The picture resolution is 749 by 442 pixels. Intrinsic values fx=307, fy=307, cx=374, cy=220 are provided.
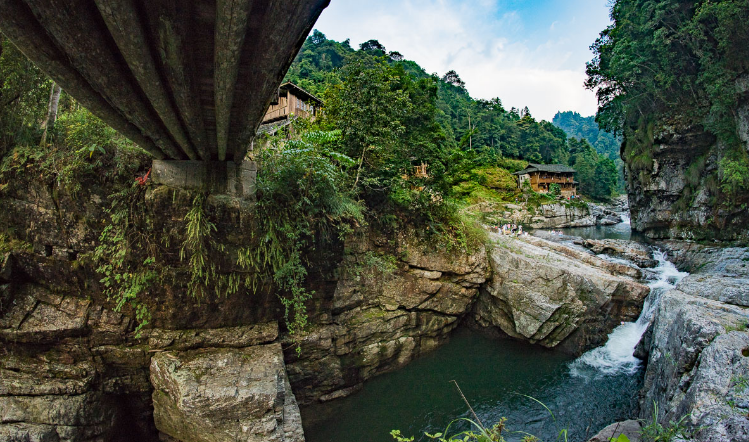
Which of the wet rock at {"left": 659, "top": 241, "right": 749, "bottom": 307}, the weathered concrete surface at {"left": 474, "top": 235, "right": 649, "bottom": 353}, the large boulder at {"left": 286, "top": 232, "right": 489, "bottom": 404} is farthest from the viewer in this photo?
the weathered concrete surface at {"left": 474, "top": 235, "right": 649, "bottom": 353}

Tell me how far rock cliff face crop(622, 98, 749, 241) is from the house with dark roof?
22.0 meters

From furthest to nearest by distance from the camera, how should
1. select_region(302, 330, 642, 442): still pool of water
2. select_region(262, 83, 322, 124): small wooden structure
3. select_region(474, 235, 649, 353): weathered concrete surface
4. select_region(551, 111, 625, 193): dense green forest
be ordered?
select_region(551, 111, 625, 193): dense green forest < select_region(262, 83, 322, 124): small wooden structure < select_region(474, 235, 649, 353): weathered concrete surface < select_region(302, 330, 642, 442): still pool of water

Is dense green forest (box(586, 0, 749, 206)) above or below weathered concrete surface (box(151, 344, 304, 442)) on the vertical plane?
above

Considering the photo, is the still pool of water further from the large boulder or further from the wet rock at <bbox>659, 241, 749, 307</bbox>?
the wet rock at <bbox>659, 241, 749, 307</bbox>

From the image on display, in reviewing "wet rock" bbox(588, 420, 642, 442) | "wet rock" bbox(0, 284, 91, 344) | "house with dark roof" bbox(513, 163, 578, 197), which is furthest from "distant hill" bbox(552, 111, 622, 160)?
"wet rock" bbox(0, 284, 91, 344)

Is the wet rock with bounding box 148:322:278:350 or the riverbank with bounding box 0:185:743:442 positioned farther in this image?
the wet rock with bounding box 148:322:278:350

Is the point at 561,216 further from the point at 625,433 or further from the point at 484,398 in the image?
the point at 625,433

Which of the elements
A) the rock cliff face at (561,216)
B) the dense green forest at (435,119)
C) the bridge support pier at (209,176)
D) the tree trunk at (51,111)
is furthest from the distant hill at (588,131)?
the tree trunk at (51,111)

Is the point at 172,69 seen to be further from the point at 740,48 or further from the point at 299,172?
the point at 740,48

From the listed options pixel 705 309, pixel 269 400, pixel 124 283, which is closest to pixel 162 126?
pixel 124 283

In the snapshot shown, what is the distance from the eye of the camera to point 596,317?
9648mm

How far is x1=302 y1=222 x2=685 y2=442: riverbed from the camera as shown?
6941 mm

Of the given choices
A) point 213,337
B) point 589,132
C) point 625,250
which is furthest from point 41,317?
point 589,132

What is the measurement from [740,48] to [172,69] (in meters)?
22.2
